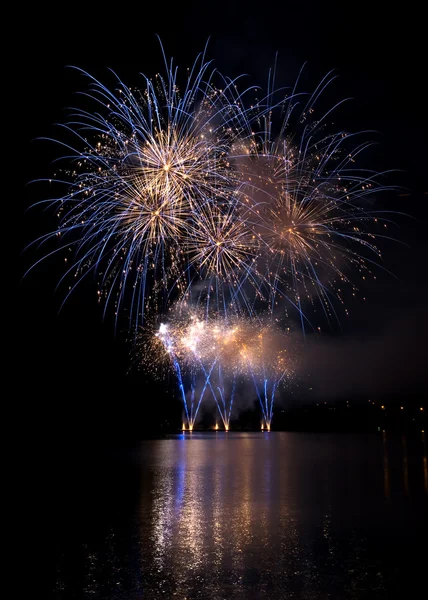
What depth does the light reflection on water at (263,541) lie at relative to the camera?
673 centimetres

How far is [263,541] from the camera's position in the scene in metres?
8.98

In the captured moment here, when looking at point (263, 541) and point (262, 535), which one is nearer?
point (263, 541)

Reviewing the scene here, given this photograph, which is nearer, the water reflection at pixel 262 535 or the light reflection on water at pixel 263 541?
the light reflection on water at pixel 263 541

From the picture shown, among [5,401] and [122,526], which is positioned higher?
[5,401]

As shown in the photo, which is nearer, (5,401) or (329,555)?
(329,555)

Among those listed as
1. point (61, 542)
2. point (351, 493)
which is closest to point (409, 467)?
point (351, 493)

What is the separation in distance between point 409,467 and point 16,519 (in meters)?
15.5

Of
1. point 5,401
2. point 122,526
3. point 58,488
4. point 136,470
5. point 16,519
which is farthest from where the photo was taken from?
point 5,401

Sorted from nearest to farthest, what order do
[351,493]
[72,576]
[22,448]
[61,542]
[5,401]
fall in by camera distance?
[72,576]
[61,542]
[351,493]
[22,448]
[5,401]

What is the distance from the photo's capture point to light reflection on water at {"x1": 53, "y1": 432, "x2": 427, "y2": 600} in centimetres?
673

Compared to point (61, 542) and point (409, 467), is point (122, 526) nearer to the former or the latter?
point (61, 542)

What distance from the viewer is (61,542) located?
9.16 m

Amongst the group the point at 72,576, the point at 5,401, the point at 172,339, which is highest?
the point at 172,339

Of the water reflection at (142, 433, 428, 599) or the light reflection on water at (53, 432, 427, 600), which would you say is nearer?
the light reflection on water at (53, 432, 427, 600)
